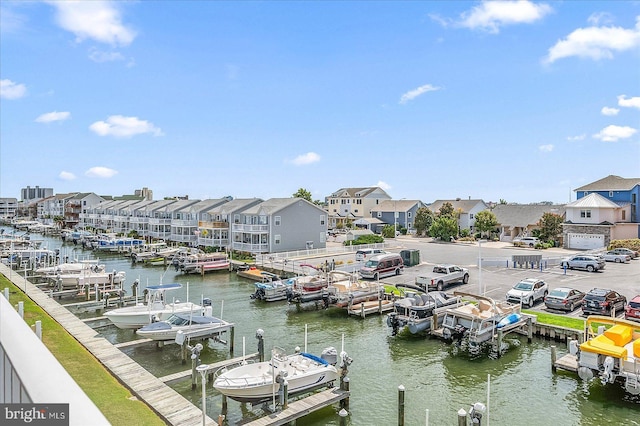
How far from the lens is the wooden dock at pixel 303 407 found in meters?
13.4

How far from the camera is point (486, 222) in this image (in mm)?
72062

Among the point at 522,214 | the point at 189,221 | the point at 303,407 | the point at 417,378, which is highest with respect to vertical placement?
the point at 522,214

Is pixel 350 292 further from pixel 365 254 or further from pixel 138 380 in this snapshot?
pixel 365 254

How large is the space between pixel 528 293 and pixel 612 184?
44102mm

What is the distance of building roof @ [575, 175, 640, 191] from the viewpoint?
58569mm

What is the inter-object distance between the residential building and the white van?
54.8m

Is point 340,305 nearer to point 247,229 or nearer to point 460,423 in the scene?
point 460,423

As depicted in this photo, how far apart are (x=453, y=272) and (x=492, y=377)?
16.6 m

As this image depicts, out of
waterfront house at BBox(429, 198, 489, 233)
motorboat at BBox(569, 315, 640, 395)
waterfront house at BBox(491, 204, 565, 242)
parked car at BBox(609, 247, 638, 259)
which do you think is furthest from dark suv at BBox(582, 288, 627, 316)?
waterfront house at BBox(429, 198, 489, 233)

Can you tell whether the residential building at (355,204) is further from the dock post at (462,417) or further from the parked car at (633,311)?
the dock post at (462,417)

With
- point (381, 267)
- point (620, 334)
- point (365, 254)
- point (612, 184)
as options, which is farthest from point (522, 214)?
point (620, 334)

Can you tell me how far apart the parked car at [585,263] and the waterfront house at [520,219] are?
2967 cm

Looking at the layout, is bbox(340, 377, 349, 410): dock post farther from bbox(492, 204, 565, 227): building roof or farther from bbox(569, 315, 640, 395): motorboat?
bbox(492, 204, 565, 227): building roof

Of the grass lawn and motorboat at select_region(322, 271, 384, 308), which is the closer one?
the grass lawn
